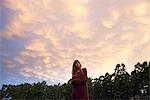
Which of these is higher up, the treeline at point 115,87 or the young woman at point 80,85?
the treeline at point 115,87

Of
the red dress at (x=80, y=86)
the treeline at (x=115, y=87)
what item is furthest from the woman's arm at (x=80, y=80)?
the treeline at (x=115, y=87)

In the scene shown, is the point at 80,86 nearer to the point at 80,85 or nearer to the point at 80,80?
the point at 80,85

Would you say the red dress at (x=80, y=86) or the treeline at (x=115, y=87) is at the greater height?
the treeline at (x=115, y=87)

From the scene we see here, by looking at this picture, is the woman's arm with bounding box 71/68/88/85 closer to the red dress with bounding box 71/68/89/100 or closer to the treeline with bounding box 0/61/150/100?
the red dress with bounding box 71/68/89/100

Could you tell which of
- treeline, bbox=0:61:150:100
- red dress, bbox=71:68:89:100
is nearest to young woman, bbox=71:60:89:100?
red dress, bbox=71:68:89:100

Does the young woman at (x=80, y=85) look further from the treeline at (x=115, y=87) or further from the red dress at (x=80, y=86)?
the treeline at (x=115, y=87)

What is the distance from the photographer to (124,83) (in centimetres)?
4359

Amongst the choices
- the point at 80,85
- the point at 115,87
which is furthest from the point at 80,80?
the point at 115,87

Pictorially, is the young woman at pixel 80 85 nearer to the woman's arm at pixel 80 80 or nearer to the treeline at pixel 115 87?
the woman's arm at pixel 80 80

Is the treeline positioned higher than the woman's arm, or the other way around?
the treeline

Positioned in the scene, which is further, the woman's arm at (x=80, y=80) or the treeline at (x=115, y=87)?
the treeline at (x=115, y=87)

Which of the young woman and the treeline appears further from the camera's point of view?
the treeline

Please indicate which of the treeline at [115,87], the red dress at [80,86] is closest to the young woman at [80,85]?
the red dress at [80,86]

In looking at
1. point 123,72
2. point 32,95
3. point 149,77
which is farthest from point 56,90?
point 149,77
